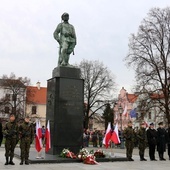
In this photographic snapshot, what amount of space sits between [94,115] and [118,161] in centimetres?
3421

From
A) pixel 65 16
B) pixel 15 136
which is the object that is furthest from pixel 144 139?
pixel 65 16

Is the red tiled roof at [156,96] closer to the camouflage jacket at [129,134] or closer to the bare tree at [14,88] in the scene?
the camouflage jacket at [129,134]

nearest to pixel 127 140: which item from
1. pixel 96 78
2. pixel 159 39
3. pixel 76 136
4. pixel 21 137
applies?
pixel 76 136

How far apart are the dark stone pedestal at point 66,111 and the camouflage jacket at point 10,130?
2.51 meters

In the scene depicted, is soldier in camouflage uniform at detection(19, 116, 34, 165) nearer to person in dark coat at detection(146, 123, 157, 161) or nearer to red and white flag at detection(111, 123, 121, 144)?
red and white flag at detection(111, 123, 121, 144)

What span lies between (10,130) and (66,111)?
127 inches

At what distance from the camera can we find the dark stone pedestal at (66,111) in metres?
13.8

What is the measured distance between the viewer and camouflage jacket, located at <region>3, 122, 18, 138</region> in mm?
11398

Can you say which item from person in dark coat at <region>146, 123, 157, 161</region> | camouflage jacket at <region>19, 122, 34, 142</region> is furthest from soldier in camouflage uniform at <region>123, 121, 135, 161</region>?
camouflage jacket at <region>19, 122, 34, 142</region>

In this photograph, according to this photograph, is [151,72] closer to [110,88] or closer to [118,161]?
[110,88]

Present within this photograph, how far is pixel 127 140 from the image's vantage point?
1356cm

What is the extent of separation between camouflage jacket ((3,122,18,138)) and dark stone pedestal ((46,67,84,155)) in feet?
8.22

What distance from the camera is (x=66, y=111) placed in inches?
552

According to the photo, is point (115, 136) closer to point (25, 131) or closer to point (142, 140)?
point (142, 140)
